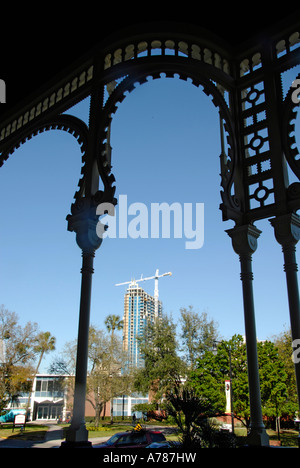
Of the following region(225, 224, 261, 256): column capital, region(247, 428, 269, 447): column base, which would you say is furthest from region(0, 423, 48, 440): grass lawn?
region(225, 224, 261, 256): column capital

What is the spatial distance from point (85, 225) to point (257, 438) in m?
3.95

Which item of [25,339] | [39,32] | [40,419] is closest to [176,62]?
[39,32]

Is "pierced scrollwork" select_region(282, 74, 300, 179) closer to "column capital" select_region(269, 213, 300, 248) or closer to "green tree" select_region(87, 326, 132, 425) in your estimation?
"column capital" select_region(269, 213, 300, 248)

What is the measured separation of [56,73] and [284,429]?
27257mm

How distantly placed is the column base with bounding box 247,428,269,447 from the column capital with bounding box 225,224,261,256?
2502mm

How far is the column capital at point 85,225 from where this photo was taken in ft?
21.2

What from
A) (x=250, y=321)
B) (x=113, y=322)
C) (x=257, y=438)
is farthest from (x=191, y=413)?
(x=113, y=322)

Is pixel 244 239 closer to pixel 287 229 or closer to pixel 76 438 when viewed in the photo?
pixel 287 229

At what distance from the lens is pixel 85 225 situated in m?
6.54

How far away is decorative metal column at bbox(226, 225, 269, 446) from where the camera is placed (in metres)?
5.30

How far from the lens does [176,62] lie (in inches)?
274

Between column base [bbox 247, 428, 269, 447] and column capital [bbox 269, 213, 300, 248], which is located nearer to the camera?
column base [bbox 247, 428, 269, 447]

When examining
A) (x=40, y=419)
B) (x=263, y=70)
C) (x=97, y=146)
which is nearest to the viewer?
(x=263, y=70)

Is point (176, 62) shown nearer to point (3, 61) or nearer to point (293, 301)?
point (3, 61)
